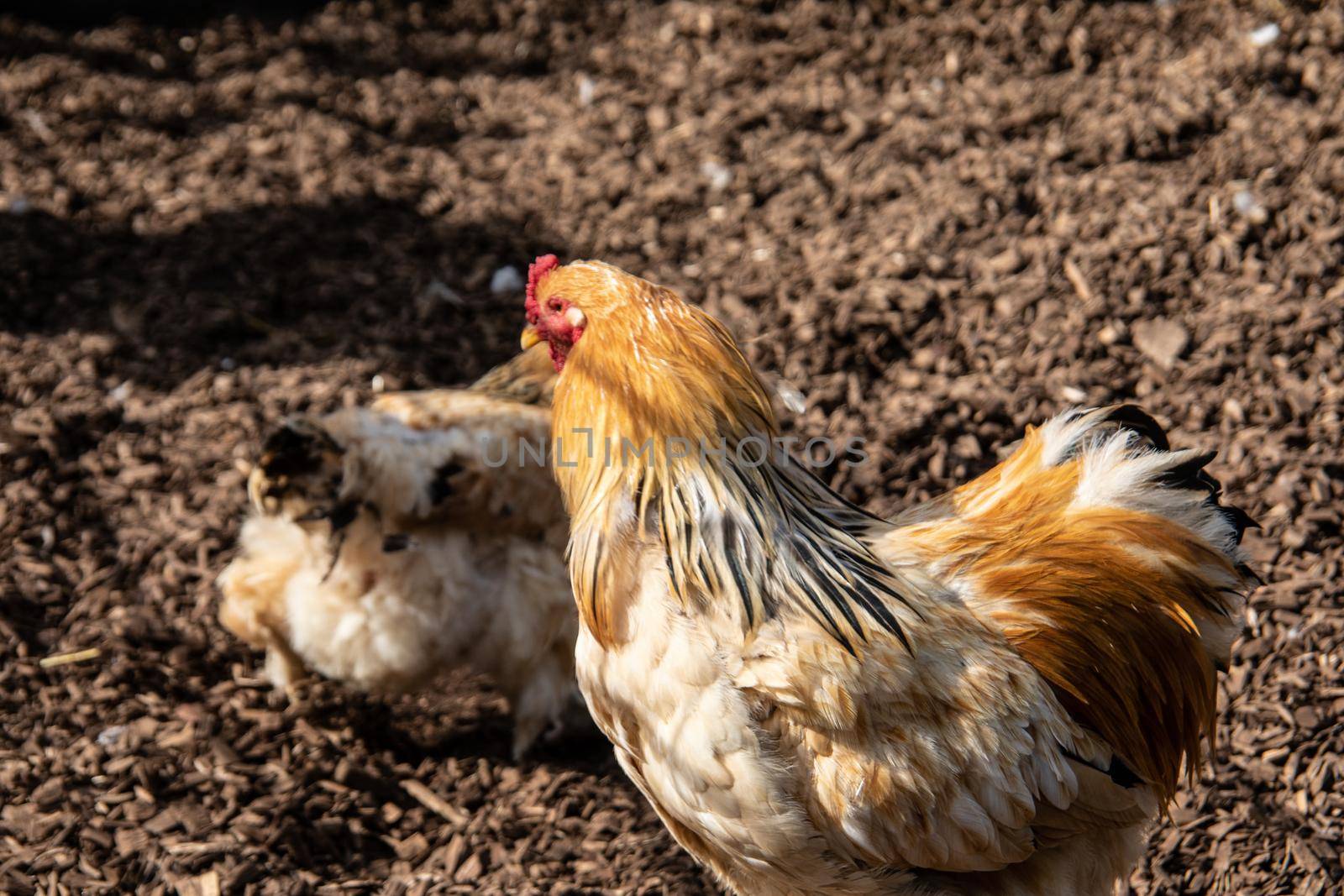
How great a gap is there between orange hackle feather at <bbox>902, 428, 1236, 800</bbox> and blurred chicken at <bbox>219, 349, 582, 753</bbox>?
5.05 feet

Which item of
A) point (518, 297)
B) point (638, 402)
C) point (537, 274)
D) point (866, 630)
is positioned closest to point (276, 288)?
point (518, 297)

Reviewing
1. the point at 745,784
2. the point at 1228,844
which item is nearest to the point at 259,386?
the point at 745,784

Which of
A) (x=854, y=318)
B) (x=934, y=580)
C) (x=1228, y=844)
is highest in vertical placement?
(x=854, y=318)

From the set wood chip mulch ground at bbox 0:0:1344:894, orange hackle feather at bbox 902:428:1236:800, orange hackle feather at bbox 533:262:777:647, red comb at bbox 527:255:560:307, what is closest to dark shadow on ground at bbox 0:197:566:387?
wood chip mulch ground at bbox 0:0:1344:894

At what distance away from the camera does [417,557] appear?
365 cm

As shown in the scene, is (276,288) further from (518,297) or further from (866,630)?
(866,630)

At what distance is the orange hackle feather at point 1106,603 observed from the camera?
2670 millimetres

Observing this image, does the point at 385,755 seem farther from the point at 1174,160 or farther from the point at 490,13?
the point at 490,13

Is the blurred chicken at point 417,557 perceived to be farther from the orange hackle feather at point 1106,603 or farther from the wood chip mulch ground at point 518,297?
the orange hackle feather at point 1106,603

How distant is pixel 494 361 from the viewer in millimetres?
5051

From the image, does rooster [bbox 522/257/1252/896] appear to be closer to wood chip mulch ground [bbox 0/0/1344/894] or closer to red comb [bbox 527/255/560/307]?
red comb [bbox 527/255/560/307]

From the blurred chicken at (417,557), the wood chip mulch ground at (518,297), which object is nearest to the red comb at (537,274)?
the blurred chicken at (417,557)

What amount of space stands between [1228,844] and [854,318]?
8.14ft

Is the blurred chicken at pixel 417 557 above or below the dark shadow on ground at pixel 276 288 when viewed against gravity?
below
